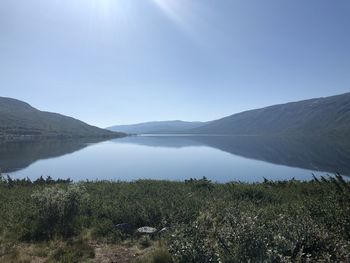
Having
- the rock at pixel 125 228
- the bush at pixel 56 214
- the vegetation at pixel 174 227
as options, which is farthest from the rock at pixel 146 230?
the bush at pixel 56 214

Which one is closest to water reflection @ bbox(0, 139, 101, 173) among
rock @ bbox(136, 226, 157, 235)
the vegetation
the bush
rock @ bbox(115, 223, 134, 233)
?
the bush

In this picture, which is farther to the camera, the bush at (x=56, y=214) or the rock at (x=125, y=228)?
the rock at (x=125, y=228)

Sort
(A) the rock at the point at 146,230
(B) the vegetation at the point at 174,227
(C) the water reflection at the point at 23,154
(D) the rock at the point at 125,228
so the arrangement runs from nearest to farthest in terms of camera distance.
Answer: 1. (B) the vegetation at the point at 174,227
2. (A) the rock at the point at 146,230
3. (D) the rock at the point at 125,228
4. (C) the water reflection at the point at 23,154

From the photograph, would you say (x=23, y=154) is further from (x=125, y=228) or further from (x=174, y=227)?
(x=174, y=227)

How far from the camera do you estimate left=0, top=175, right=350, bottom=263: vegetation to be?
21.7 ft

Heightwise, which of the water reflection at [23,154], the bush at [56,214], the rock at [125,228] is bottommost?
the water reflection at [23,154]

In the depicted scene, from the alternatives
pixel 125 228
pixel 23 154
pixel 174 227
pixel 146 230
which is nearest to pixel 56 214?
pixel 125 228

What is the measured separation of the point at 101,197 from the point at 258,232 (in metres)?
12.3

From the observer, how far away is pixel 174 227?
9.93 meters

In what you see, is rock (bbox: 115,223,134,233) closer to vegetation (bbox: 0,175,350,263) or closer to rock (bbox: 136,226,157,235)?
vegetation (bbox: 0,175,350,263)

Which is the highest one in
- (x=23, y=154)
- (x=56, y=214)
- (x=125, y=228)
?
(x=56, y=214)

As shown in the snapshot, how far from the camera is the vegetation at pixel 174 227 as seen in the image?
6612mm

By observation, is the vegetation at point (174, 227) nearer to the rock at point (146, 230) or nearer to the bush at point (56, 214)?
the bush at point (56, 214)

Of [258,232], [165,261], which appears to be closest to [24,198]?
[165,261]
